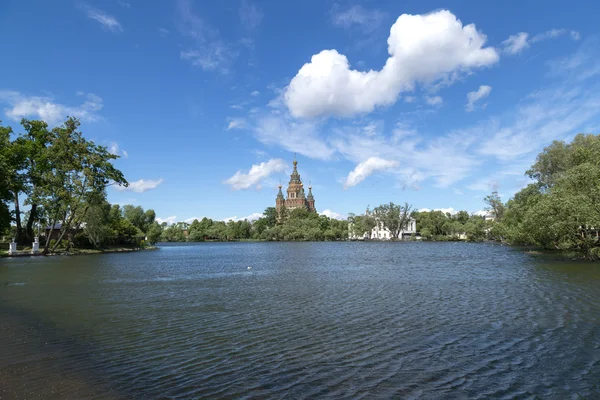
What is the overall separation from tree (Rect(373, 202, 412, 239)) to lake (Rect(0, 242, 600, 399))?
13147cm

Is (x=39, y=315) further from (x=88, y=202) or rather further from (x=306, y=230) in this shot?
(x=306, y=230)

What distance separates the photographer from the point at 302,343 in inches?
459

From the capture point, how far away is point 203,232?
194375 mm

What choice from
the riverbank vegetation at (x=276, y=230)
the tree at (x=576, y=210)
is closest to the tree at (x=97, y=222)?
the tree at (x=576, y=210)

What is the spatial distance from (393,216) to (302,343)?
144882mm

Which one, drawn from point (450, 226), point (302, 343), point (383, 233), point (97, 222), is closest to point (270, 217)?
point (383, 233)

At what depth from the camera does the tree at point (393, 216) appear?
15212cm

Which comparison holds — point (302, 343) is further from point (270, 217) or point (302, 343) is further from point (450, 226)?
point (270, 217)

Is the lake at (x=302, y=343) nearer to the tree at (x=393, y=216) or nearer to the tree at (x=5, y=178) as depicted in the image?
the tree at (x=5, y=178)

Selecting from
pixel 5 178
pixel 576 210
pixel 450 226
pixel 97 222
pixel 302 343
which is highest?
pixel 5 178

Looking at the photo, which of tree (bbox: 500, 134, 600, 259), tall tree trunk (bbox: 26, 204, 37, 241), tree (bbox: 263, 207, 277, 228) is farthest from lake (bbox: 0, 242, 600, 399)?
tree (bbox: 263, 207, 277, 228)

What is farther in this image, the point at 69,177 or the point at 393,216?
the point at 393,216

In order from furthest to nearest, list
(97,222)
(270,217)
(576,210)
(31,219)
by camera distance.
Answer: (270,217), (97,222), (31,219), (576,210)

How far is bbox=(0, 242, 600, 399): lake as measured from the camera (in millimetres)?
8336
